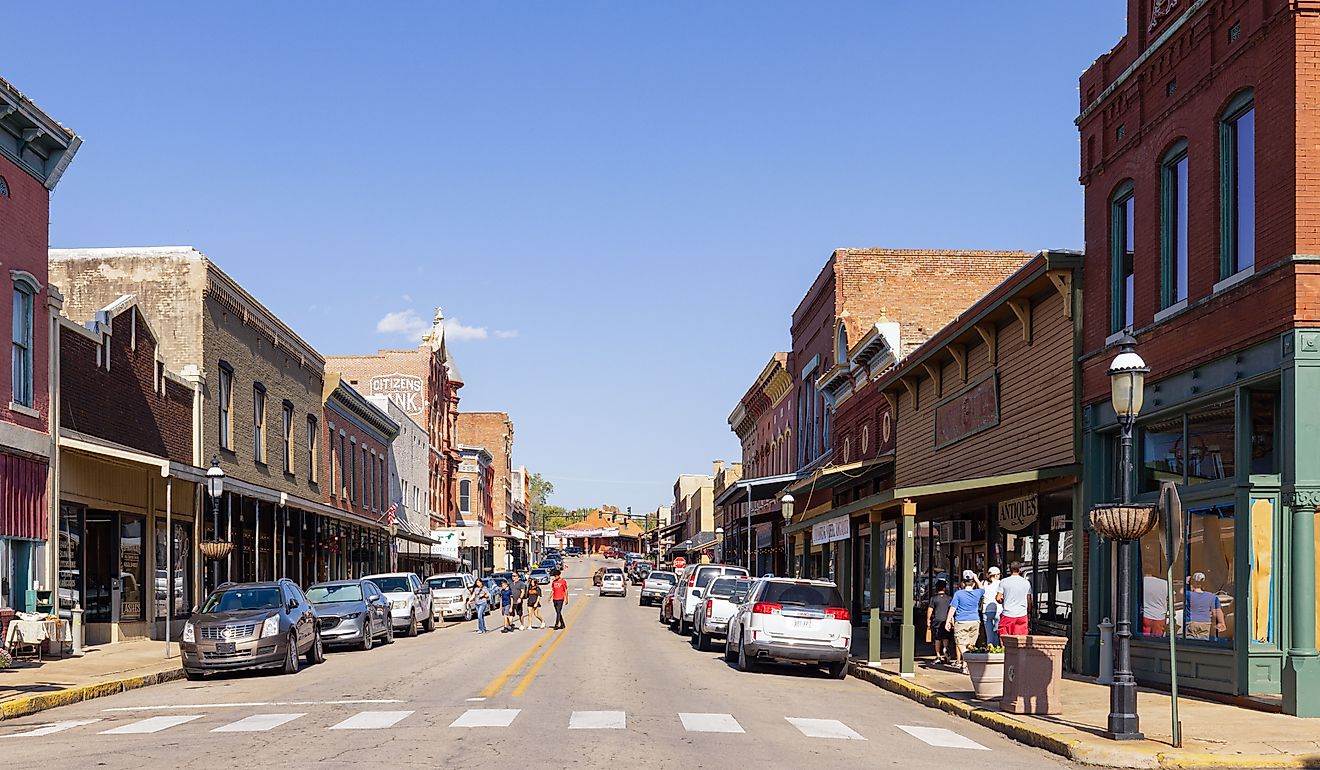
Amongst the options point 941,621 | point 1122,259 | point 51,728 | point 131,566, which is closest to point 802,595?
point 941,621

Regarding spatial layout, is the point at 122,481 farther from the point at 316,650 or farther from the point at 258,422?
the point at 258,422

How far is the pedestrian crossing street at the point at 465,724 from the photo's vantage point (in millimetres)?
14047

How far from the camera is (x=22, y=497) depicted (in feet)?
82.4

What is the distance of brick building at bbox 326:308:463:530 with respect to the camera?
77312 mm

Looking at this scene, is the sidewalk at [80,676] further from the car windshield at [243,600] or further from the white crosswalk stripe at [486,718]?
the white crosswalk stripe at [486,718]

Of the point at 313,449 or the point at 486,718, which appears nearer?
the point at 486,718

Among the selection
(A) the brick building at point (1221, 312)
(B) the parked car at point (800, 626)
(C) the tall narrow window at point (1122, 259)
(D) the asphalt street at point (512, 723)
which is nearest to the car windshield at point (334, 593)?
(D) the asphalt street at point (512, 723)

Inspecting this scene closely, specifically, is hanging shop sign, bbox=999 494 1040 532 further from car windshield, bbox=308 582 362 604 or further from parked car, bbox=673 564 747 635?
car windshield, bbox=308 582 362 604

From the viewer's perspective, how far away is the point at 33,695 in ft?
59.3

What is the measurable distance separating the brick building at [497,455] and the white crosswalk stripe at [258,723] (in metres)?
101

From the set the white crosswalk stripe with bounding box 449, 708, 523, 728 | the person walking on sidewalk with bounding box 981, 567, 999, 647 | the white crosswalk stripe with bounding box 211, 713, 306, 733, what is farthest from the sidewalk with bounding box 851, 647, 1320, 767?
the white crosswalk stripe with bounding box 211, 713, 306, 733

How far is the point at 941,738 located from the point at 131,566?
852 inches

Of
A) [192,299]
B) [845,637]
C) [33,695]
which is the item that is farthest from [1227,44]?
[192,299]

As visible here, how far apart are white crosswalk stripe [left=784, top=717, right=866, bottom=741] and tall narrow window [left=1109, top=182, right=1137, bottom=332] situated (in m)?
8.53
